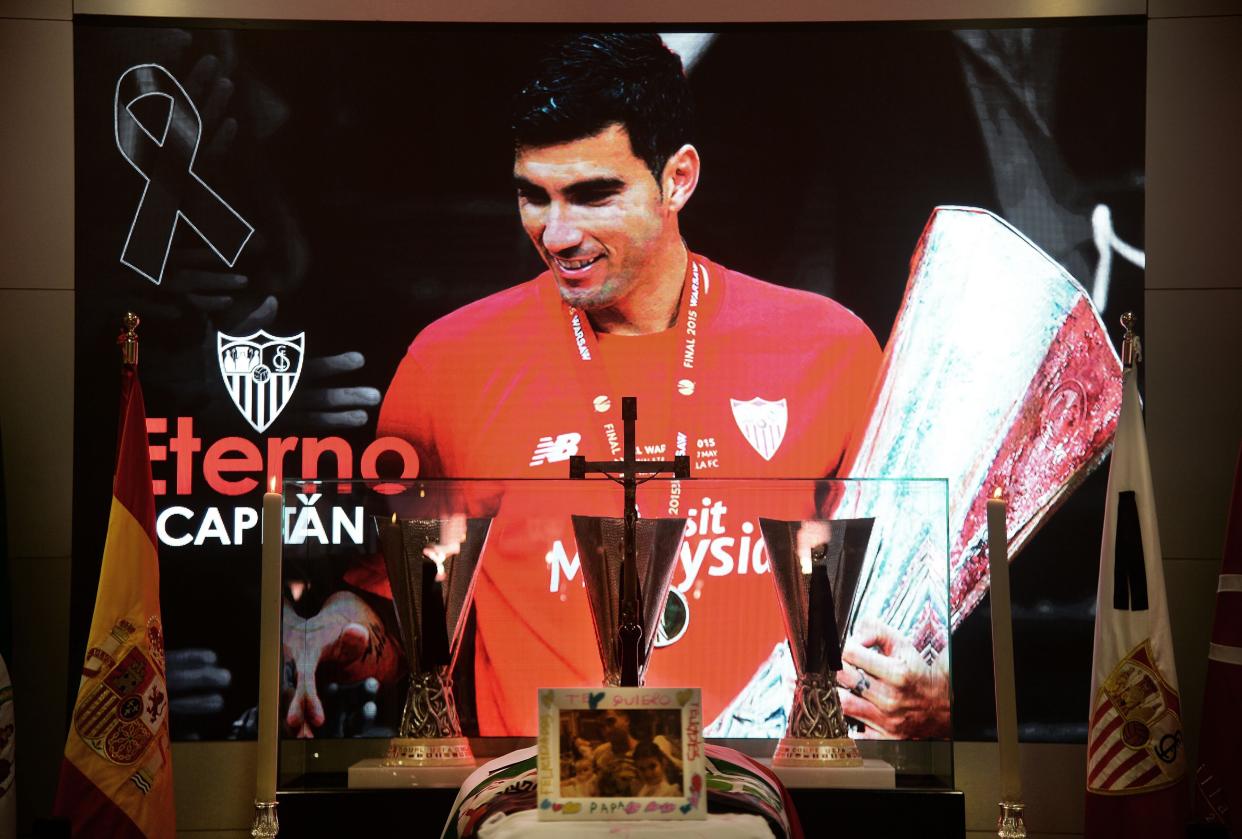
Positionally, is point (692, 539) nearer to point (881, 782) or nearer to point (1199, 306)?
point (881, 782)

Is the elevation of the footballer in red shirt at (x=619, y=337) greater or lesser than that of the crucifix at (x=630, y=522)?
greater

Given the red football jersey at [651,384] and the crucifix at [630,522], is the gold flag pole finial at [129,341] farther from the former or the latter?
the crucifix at [630,522]

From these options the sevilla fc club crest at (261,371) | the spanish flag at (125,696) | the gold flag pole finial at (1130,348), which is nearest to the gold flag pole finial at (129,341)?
the spanish flag at (125,696)

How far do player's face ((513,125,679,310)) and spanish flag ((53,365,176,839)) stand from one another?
1.17m

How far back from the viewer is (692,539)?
227 cm

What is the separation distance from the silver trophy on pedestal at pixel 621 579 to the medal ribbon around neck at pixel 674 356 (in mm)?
1396

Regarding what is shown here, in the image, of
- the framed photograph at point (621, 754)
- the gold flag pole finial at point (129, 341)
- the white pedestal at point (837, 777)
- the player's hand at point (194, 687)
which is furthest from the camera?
the player's hand at point (194, 687)

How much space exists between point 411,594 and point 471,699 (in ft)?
0.66

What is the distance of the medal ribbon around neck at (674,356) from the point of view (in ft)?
12.1

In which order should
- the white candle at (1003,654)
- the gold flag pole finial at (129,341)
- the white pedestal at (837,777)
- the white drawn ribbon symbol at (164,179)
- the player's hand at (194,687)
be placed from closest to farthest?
1. the white candle at (1003,654)
2. the white pedestal at (837,777)
3. the gold flag pole finial at (129,341)
4. the player's hand at (194,687)
5. the white drawn ribbon symbol at (164,179)

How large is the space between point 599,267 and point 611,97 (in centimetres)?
47

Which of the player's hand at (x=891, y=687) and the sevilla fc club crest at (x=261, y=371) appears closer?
the player's hand at (x=891, y=687)

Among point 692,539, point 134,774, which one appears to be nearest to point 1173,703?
point 692,539

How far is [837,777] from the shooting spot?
2.26 meters
